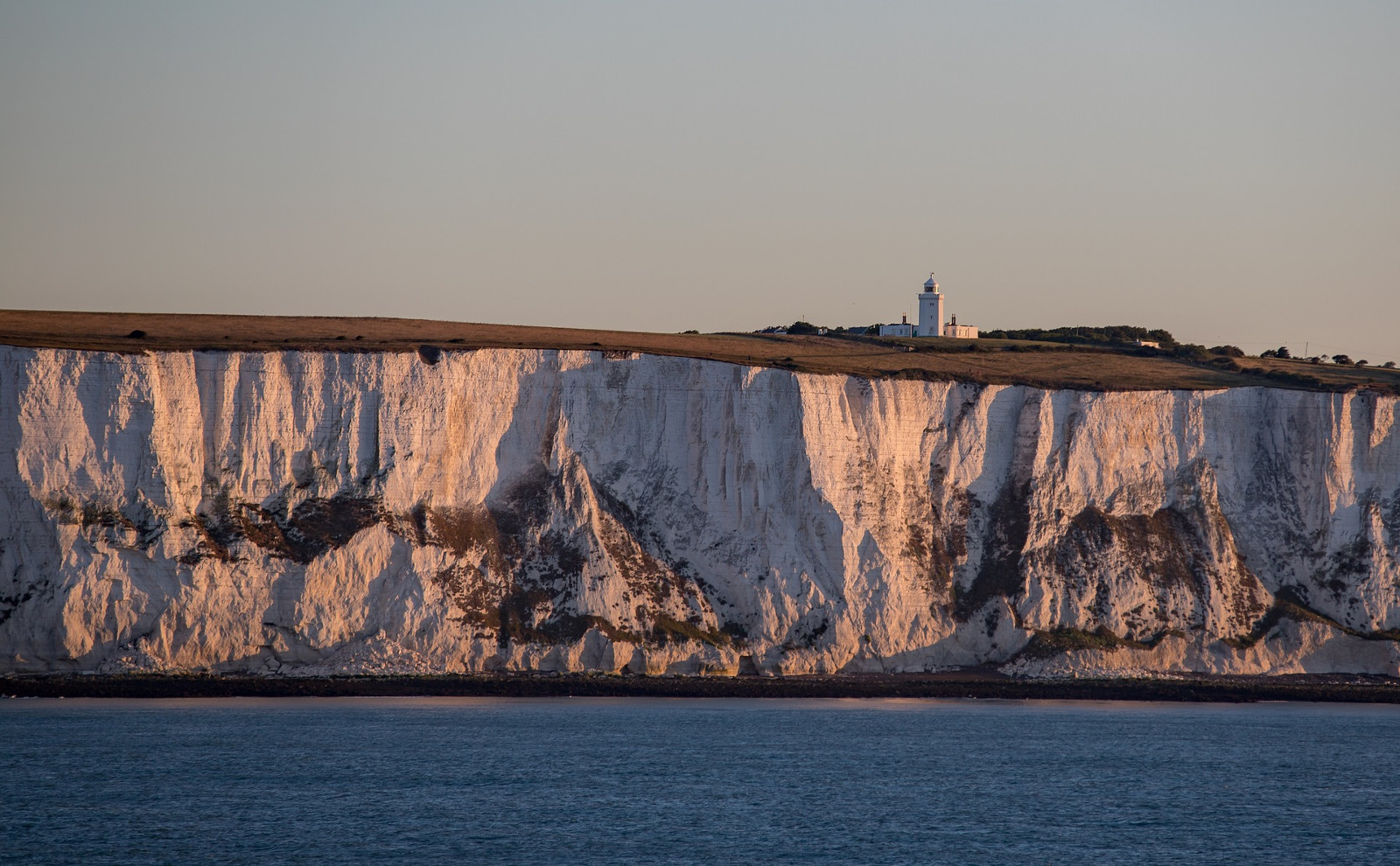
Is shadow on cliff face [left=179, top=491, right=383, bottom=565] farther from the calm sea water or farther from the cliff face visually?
the calm sea water

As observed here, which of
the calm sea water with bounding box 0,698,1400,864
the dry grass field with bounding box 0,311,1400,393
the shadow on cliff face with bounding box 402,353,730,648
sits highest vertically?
the dry grass field with bounding box 0,311,1400,393

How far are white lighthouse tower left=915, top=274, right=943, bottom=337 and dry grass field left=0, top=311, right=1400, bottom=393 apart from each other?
4.41 meters

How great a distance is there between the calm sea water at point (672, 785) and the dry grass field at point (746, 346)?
16.3 meters

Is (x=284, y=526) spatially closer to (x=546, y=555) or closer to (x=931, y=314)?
(x=546, y=555)

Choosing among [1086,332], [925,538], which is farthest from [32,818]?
[1086,332]

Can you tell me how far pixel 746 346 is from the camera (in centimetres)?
7900

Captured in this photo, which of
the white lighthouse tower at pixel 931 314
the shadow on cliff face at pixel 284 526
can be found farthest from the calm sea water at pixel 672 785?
the white lighthouse tower at pixel 931 314

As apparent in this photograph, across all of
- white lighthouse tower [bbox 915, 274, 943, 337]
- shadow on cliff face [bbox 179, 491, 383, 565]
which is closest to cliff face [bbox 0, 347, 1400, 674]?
shadow on cliff face [bbox 179, 491, 383, 565]

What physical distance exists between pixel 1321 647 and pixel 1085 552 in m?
9.74

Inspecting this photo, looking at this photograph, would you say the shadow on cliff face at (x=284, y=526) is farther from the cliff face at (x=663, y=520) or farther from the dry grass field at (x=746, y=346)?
the dry grass field at (x=746, y=346)

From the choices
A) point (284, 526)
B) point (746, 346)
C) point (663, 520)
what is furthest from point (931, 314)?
point (284, 526)

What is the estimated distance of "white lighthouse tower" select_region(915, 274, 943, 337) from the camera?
3674 inches

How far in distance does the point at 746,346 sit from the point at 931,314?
17.9m

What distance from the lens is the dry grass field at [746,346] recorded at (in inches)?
2598
